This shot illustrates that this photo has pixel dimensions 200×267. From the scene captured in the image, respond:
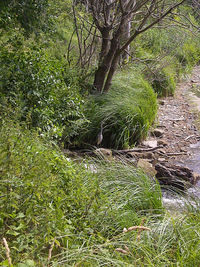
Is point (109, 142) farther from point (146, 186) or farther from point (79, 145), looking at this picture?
point (146, 186)

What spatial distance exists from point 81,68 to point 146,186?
333 centimetres

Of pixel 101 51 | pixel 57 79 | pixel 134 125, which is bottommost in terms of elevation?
pixel 134 125

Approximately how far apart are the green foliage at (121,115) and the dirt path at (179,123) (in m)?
0.53

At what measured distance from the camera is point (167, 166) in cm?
551

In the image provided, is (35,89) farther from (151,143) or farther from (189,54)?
(189,54)

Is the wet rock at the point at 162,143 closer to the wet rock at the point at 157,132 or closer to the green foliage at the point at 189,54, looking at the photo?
the wet rock at the point at 157,132

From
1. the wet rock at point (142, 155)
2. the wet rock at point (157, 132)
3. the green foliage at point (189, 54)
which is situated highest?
the green foliage at point (189, 54)

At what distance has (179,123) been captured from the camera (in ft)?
26.5

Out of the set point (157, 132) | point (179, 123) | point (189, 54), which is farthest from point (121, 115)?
point (189, 54)

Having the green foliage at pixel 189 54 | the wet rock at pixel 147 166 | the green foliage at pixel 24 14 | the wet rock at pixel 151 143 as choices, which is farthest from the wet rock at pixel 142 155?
the green foliage at pixel 189 54

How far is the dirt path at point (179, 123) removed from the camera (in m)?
6.69

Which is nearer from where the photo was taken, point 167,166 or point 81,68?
point 167,166

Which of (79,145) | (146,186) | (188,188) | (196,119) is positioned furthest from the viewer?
(196,119)

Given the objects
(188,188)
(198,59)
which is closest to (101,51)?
(188,188)
